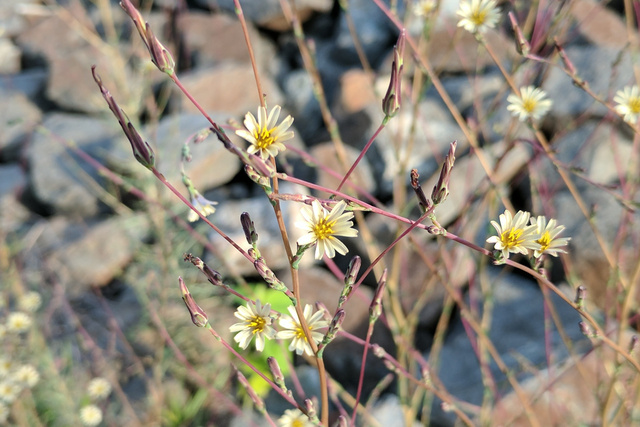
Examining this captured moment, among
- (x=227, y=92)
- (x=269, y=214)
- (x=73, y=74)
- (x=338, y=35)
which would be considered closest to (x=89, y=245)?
(x=269, y=214)

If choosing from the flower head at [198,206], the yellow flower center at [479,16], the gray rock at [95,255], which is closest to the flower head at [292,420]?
the flower head at [198,206]

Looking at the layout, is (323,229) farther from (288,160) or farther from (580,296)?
(288,160)

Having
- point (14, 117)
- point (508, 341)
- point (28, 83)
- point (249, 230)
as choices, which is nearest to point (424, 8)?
point (249, 230)

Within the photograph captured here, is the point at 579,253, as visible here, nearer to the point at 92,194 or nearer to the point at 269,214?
the point at 269,214

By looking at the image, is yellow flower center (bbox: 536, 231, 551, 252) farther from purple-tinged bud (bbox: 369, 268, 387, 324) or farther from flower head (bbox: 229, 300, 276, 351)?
flower head (bbox: 229, 300, 276, 351)

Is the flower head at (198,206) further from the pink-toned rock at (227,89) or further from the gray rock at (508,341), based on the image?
the pink-toned rock at (227,89)

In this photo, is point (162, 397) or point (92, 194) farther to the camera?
point (92, 194)
